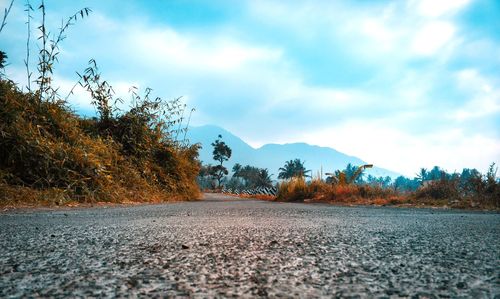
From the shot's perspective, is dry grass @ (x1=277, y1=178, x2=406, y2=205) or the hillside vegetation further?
dry grass @ (x1=277, y1=178, x2=406, y2=205)

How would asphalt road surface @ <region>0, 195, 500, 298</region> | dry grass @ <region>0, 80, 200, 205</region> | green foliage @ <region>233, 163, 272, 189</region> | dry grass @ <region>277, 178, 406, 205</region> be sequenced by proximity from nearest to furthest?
asphalt road surface @ <region>0, 195, 500, 298</region> → dry grass @ <region>0, 80, 200, 205</region> → dry grass @ <region>277, 178, 406, 205</region> → green foliage @ <region>233, 163, 272, 189</region>

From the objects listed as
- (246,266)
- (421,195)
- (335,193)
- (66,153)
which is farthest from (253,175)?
(246,266)

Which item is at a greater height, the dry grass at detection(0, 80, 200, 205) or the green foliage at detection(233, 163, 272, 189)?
the green foliage at detection(233, 163, 272, 189)

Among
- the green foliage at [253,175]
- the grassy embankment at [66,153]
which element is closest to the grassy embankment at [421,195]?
the grassy embankment at [66,153]

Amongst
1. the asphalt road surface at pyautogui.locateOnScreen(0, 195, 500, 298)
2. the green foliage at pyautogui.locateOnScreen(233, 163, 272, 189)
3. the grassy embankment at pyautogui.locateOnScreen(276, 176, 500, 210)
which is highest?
the green foliage at pyautogui.locateOnScreen(233, 163, 272, 189)

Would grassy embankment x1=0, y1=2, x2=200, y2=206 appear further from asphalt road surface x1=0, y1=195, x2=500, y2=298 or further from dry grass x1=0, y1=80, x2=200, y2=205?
asphalt road surface x1=0, y1=195, x2=500, y2=298

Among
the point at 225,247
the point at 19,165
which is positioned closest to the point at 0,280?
the point at 225,247

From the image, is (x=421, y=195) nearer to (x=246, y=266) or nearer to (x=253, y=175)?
(x=246, y=266)

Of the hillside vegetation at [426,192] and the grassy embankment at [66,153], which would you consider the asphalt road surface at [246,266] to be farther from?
the hillside vegetation at [426,192]

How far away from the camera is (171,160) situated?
33.8 ft

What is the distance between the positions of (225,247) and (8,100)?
595cm

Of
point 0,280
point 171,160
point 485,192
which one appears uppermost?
point 171,160

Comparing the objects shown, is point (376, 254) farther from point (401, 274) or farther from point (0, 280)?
point (0, 280)

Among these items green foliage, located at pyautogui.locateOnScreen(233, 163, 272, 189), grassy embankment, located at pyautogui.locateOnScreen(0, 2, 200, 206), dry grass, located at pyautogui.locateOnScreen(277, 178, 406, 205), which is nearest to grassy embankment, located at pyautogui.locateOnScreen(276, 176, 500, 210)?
dry grass, located at pyautogui.locateOnScreen(277, 178, 406, 205)
